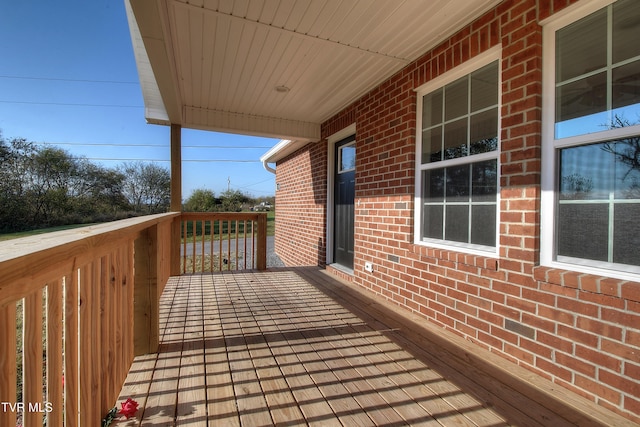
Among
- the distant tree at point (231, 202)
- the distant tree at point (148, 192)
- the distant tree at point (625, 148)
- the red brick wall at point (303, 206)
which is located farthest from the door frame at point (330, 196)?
the distant tree at point (231, 202)

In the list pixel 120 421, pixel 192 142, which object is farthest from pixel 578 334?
pixel 192 142

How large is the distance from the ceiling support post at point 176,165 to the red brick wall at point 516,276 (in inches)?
117

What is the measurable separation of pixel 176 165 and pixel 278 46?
248cm

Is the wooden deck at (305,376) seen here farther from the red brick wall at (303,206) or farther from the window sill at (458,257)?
the red brick wall at (303,206)

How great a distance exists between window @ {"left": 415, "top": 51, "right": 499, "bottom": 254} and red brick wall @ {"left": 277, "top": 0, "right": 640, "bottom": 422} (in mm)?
127

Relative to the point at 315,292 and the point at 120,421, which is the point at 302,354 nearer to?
the point at 120,421

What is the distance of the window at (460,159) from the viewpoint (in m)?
2.29

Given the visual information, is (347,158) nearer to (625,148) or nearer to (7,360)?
(625,148)

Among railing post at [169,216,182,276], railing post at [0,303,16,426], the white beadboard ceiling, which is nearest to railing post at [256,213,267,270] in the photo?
railing post at [169,216,182,276]

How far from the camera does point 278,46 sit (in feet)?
8.73

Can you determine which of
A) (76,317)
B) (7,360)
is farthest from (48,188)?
(7,360)

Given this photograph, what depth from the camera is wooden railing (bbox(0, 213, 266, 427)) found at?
0.73 metres

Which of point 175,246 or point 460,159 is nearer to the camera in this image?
point 460,159

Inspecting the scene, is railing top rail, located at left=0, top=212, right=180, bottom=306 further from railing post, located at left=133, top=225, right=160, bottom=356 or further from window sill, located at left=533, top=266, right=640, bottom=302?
window sill, located at left=533, top=266, right=640, bottom=302
